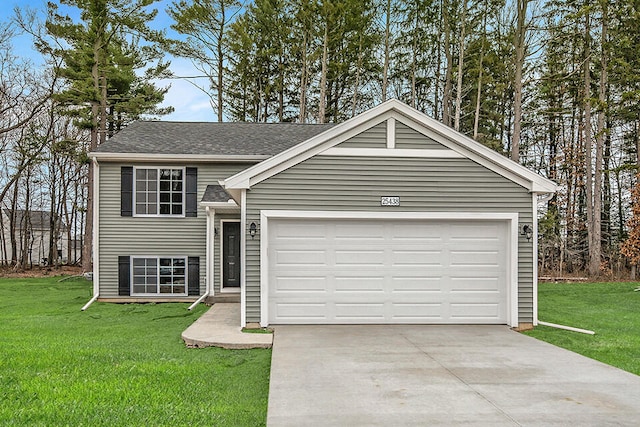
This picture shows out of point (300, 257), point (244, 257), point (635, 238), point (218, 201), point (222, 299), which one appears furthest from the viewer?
point (635, 238)

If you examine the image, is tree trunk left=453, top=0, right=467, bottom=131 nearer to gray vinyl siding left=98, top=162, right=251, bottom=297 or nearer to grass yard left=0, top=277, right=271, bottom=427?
gray vinyl siding left=98, top=162, right=251, bottom=297

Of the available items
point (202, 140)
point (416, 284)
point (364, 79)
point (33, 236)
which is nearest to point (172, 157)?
point (202, 140)

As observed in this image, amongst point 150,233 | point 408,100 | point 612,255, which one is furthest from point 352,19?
point 612,255

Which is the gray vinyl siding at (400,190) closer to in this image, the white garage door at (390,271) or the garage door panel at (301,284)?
the white garage door at (390,271)

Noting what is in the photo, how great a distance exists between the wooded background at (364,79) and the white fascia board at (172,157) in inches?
283

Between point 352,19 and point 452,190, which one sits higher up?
point 352,19

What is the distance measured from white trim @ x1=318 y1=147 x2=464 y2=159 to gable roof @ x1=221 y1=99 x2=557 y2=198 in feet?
0.20

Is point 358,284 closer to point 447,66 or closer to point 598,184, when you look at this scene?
point 598,184

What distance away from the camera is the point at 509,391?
493 centimetres

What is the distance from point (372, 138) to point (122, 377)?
5370 mm

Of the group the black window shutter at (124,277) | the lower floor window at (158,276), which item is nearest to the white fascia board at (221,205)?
the lower floor window at (158,276)

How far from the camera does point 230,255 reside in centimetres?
1315

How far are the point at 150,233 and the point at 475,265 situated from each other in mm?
8208

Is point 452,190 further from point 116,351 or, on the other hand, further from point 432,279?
point 116,351
